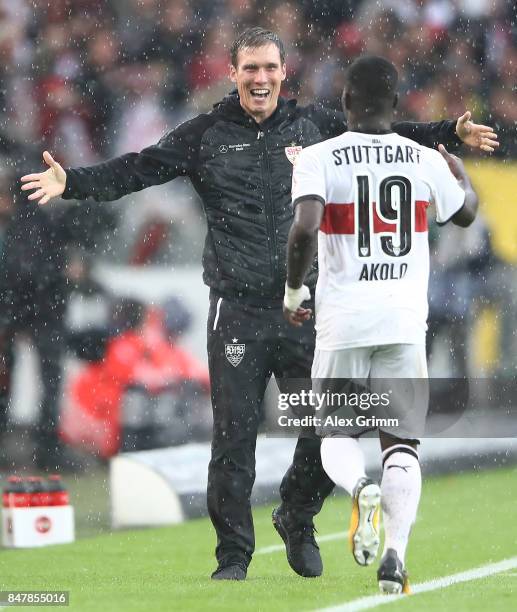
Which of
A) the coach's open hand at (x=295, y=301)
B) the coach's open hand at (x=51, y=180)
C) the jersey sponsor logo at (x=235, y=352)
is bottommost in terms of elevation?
the jersey sponsor logo at (x=235, y=352)

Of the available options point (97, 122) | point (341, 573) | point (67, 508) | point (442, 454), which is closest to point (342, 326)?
point (341, 573)

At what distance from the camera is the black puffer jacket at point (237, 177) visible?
5625 mm

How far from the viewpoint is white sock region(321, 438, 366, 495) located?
4.71m

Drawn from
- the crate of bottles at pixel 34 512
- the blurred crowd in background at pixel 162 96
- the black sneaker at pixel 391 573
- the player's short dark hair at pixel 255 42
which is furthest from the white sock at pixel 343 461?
the blurred crowd in background at pixel 162 96

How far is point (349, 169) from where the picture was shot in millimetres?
4758

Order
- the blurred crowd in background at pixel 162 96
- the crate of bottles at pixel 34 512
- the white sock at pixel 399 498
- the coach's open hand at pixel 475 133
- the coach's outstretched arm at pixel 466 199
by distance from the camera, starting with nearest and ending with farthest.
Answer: the white sock at pixel 399 498, the coach's outstretched arm at pixel 466 199, the coach's open hand at pixel 475 133, the crate of bottles at pixel 34 512, the blurred crowd in background at pixel 162 96

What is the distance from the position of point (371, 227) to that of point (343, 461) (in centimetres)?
75

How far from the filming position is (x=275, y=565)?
251 inches

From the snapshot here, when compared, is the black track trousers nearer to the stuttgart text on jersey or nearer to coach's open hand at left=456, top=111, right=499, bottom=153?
coach's open hand at left=456, top=111, right=499, bottom=153

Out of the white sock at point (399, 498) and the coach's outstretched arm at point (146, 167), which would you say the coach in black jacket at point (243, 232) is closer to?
the coach's outstretched arm at point (146, 167)

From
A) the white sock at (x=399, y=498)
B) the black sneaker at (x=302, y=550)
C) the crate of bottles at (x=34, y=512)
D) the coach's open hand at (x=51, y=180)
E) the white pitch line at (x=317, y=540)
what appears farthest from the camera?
the crate of bottles at (x=34, y=512)

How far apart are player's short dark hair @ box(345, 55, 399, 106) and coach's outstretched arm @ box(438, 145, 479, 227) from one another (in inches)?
13.4

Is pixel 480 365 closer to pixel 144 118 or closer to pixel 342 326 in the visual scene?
pixel 144 118

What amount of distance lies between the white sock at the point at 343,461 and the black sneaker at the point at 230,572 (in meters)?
0.83
